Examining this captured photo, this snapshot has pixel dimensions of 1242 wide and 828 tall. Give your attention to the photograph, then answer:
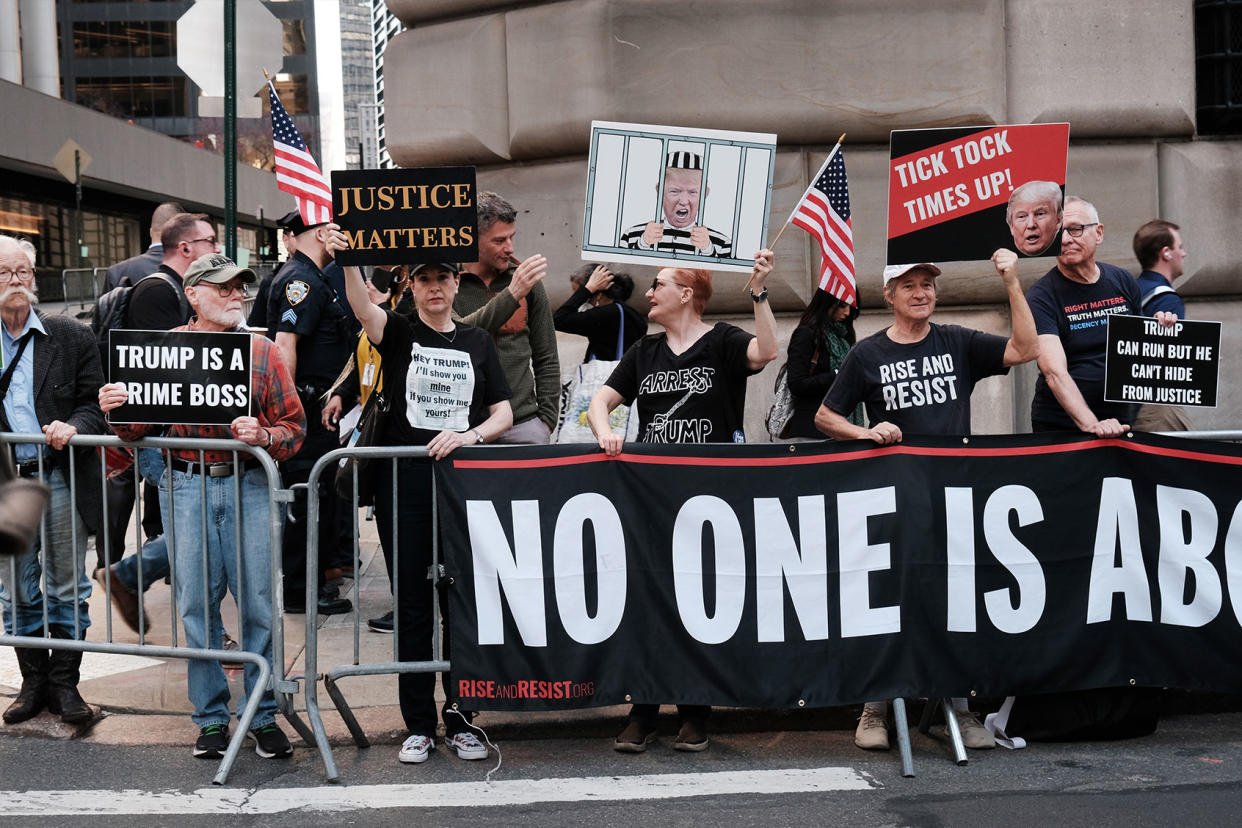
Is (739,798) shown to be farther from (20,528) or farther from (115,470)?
(115,470)

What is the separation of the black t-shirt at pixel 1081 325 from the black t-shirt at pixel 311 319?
12.2 ft

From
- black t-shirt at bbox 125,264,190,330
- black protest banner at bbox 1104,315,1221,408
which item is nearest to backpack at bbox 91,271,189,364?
black t-shirt at bbox 125,264,190,330

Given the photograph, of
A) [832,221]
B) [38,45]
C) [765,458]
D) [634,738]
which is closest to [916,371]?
[765,458]

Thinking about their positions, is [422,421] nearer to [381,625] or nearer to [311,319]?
[381,625]

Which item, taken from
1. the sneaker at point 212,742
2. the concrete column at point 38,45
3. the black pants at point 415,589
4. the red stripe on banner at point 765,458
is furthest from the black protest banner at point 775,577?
the concrete column at point 38,45

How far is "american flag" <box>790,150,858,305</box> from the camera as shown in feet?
20.4

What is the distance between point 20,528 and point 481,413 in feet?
10.6

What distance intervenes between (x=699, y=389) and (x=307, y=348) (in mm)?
2831

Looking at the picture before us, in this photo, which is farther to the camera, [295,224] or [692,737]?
[295,224]

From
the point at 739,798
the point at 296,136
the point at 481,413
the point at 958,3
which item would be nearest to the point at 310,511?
the point at 481,413

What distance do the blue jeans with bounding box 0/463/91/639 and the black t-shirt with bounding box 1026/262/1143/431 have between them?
14.1ft

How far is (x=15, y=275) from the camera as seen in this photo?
5.69 m

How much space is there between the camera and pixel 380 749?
536cm

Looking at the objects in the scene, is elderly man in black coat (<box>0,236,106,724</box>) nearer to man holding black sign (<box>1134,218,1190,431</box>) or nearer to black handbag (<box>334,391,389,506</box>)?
black handbag (<box>334,391,389,506</box>)
